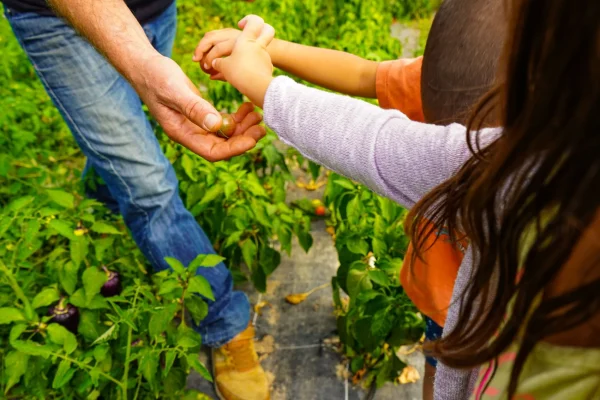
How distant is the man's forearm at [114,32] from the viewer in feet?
4.49

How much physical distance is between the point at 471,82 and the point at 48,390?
1.46 metres

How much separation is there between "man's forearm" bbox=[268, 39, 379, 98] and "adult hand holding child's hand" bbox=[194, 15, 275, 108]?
0.14m

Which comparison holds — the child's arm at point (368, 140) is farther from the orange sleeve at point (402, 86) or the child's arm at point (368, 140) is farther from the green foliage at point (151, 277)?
the green foliage at point (151, 277)

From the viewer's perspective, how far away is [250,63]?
3.92 feet

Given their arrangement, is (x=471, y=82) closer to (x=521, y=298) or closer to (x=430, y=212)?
(x=430, y=212)

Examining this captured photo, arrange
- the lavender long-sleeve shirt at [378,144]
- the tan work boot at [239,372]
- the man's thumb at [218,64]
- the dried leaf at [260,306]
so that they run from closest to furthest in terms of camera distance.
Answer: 1. the lavender long-sleeve shirt at [378,144]
2. the man's thumb at [218,64]
3. the tan work boot at [239,372]
4. the dried leaf at [260,306]

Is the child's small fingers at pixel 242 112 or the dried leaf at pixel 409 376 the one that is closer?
the child's small fingers at pixel 242 112

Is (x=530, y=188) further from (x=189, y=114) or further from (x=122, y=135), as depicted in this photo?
(x=122, y=135)

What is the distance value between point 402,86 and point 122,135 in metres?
0.86

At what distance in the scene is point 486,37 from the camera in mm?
1036

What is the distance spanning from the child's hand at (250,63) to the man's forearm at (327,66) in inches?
5.4

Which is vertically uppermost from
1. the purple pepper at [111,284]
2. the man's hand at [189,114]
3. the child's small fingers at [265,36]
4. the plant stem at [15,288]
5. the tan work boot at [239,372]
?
the child's small fingers at [265,36]

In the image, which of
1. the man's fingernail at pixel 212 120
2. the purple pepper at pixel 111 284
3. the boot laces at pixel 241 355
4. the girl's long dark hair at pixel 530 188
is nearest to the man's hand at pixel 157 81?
the man's fingernail at pixel 212 120

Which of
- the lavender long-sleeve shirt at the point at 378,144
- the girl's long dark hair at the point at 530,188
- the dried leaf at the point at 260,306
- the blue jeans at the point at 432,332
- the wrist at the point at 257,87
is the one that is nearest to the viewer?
the girl's long dark hair at the point at 530,188
